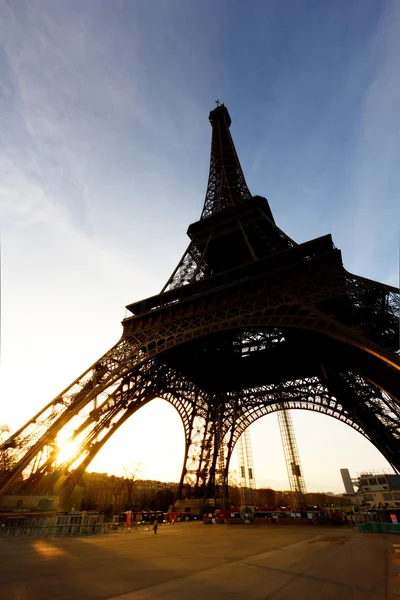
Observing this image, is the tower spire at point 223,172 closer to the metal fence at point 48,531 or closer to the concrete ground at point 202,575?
the metal fence at point 48,531

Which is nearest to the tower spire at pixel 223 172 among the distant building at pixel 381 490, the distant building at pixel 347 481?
the distant building at pixel 381 490

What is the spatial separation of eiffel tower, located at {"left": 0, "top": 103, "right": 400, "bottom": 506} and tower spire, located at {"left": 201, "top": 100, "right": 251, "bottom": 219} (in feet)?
0.81

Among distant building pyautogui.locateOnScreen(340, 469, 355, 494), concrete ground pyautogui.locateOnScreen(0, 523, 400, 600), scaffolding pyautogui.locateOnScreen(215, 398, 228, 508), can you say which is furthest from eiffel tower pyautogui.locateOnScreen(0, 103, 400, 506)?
distant building pyautogui.locateOnScreen(340, 469, 355, 494)

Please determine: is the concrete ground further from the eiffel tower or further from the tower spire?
the tower spire

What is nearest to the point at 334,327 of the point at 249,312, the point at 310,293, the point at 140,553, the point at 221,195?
the point at 310,293

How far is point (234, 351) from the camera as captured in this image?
101 feet

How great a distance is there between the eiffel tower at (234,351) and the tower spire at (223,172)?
0.81 ft

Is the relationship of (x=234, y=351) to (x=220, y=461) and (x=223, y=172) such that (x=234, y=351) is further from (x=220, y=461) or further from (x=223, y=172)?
(x=223, y=172)

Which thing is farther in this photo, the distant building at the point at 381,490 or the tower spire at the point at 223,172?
the tower spire at the point at 223,172

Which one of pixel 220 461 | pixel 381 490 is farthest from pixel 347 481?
pixel 381 490

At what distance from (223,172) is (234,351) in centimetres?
2124

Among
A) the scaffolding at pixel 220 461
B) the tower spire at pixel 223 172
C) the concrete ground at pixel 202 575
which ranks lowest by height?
the concrete ground at pixel 202 575

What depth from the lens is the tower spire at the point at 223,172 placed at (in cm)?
3366

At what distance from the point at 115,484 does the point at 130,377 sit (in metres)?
70.8
